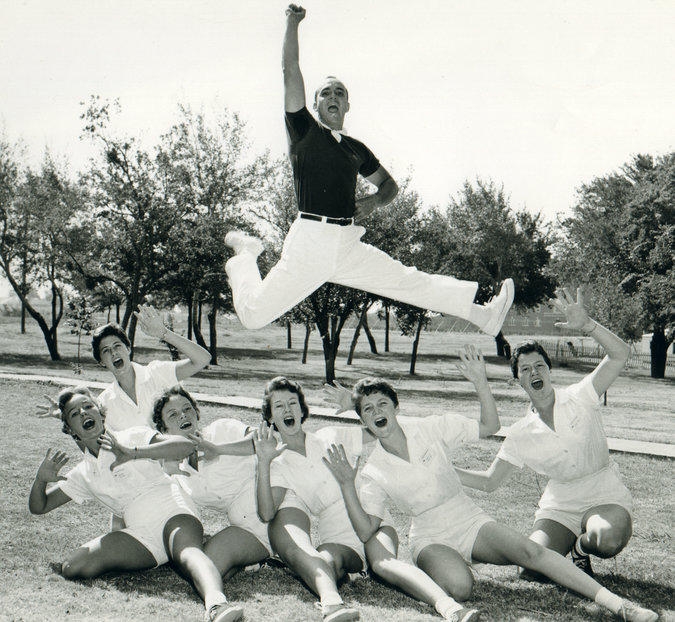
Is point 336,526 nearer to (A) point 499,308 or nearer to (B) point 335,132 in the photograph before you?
(A) point 499,308

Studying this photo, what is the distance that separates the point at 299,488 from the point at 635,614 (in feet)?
5.89

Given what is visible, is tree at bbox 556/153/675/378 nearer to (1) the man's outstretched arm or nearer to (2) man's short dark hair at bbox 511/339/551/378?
(2) man's short dark hair at bbox 511/339/551/378

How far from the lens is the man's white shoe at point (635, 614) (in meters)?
3.24

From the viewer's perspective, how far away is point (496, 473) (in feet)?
13.7

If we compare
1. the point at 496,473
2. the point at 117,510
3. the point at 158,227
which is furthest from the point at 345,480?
the point at 158,227

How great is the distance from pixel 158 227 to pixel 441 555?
65.8 feet

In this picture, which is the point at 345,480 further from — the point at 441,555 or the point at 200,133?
the point at 200,133

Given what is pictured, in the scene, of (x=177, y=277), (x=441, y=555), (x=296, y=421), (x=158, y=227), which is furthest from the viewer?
(x=177, y=277)

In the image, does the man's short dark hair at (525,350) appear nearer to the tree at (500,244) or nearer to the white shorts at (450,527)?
the white shorts at (450,527)

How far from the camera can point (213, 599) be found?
328 centimetres

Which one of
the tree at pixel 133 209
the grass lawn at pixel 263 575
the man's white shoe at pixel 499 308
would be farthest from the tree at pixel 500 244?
the man's white shoe at pixel 499 308

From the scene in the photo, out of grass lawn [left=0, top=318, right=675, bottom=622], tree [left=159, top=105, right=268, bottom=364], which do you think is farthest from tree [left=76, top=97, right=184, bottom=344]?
grass lawn [left=0, top=318, right=675, bottom=622]

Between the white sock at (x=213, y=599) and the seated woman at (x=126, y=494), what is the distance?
25cm

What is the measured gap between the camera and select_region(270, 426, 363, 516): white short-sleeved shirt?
160 inches
